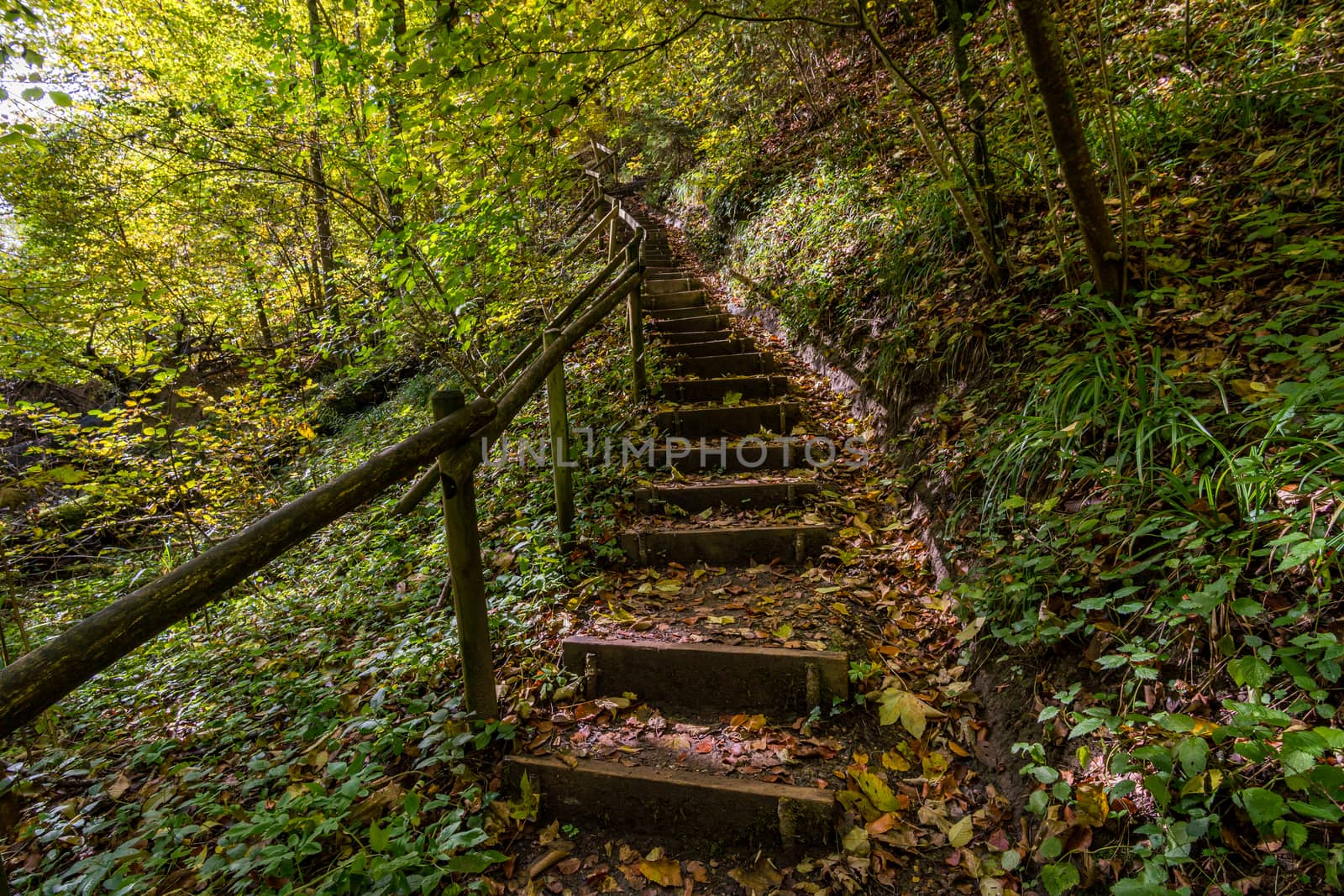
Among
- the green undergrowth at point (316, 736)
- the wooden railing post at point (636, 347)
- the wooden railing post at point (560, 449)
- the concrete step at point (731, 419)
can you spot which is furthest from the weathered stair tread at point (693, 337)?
the wooden railing post at point (560, 449)

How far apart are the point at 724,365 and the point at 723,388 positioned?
1.70 ft

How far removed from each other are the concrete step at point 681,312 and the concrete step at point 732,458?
2.80 meters

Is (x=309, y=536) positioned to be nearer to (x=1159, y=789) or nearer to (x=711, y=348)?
(x=1159, y=789)

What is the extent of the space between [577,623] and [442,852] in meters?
1.24

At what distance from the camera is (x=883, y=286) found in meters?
4.96

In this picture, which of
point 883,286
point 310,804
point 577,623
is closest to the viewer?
point 310,804

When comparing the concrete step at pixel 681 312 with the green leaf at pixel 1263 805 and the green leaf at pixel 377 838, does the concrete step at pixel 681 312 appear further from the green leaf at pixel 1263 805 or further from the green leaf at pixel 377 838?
the green leaf at pixel 1263 805

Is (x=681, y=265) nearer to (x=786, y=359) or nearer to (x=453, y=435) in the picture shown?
(x=786, y=359)

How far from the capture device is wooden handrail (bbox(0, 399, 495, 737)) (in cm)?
99

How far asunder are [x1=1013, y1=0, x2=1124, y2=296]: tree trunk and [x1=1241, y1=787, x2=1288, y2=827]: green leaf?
7.87 feet

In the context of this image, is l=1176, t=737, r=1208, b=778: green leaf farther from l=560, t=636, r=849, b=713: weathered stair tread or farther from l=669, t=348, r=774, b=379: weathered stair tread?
l=669, t=348, r=774, b=379: weathered stair tread

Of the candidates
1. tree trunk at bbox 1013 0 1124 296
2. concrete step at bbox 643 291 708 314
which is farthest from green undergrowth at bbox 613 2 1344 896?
concrete step at bbox 643 291 708 314

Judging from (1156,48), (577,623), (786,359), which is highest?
(1156,48)

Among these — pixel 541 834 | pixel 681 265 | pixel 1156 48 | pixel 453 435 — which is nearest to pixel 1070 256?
pixel 1156 48
